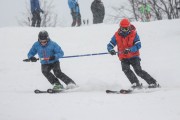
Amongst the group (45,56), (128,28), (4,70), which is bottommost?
(4,70)

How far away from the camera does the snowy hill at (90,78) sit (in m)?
5.50

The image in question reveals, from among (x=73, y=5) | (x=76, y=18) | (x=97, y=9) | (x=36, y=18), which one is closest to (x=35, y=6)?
(x=36, y=18)

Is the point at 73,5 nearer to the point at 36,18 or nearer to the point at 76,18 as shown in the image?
the point at 76,18

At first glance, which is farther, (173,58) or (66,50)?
(66,50)

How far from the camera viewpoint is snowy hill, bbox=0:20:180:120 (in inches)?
217

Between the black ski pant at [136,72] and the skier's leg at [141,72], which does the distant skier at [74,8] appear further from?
the skier's leg at [141,72]

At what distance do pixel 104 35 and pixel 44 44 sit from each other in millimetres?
8264

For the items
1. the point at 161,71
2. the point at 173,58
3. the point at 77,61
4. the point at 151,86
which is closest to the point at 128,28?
the point at 151,86

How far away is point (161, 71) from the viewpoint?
33.3ft

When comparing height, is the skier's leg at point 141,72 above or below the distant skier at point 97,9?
below

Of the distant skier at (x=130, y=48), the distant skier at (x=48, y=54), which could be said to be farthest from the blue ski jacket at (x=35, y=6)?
the distant skier at (x=130, y=48)

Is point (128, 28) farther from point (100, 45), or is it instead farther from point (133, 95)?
point (100, 45)

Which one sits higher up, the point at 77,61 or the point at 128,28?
the point at 128,28

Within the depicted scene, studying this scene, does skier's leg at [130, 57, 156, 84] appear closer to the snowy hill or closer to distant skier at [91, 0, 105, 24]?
the snowy hill
